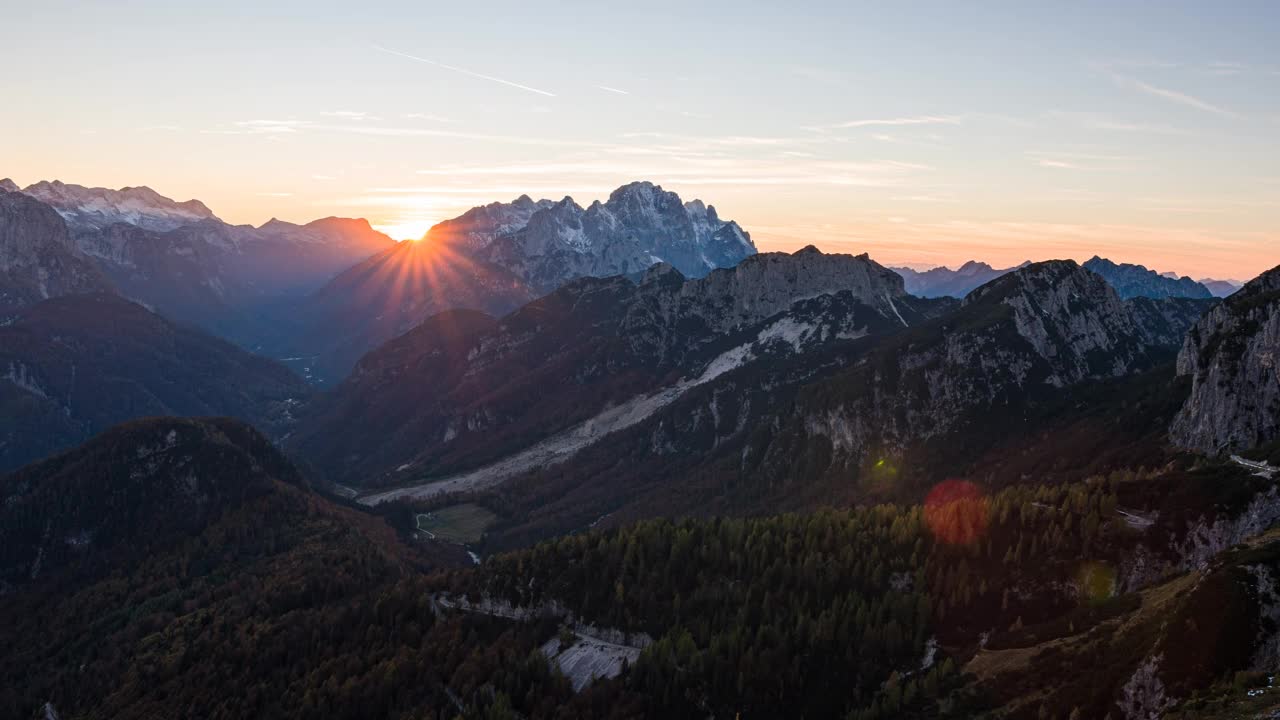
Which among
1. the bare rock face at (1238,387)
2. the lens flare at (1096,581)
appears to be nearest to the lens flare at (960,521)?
the lens flare at (1096,581)

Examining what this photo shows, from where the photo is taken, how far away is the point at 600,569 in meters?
175

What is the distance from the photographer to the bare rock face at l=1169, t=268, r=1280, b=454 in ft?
515

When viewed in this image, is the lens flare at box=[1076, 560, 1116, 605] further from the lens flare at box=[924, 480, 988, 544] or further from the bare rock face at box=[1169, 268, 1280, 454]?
the bare rock face at box=[1169, 268, 1280, 454]

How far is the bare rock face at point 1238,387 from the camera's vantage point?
515 ft

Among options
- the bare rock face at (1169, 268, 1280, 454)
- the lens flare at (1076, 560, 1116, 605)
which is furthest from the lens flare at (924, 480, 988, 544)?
the bare rock face at (1169, 268, 1280, 454)

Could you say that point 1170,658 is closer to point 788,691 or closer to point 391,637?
point 788,691

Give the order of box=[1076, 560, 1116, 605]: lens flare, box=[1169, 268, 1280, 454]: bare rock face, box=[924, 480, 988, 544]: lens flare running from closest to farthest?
box=[1076, 560, 1116, 605]: lens flare < box=[924, 480, 988, 544]: lens flare < box=[1169, 268, 1280, 454]: bare rock face

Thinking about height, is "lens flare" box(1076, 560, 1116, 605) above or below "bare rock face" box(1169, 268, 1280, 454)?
below

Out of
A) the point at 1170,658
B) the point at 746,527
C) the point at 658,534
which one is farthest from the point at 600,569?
the point at 1170,658

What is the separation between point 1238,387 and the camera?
164 metres

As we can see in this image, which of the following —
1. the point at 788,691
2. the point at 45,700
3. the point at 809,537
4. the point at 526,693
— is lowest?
the point at 45,700

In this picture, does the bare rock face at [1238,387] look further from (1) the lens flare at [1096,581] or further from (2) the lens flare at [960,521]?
(1) the lens flare at [1096,581]

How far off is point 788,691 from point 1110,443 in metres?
114

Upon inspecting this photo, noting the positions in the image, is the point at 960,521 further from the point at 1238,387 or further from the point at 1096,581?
the point at 1238,387
